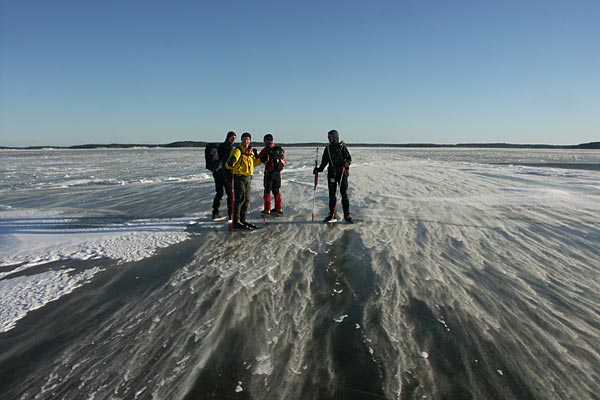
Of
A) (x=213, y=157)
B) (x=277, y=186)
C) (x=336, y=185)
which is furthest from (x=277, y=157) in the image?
(x=336, y=185)

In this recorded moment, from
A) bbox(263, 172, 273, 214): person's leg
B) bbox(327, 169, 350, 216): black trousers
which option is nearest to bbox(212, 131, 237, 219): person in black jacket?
bbox(263, 172, 273, 214): person's leg

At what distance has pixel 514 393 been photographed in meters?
2.45

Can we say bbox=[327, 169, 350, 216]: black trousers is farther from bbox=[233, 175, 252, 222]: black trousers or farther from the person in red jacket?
bbox=[233, 175, 252, 222]: black trousers

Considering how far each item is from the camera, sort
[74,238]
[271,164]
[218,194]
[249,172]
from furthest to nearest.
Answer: [271,164], [218,194], [249,172], [74,238]

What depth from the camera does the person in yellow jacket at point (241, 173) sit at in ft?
22.9

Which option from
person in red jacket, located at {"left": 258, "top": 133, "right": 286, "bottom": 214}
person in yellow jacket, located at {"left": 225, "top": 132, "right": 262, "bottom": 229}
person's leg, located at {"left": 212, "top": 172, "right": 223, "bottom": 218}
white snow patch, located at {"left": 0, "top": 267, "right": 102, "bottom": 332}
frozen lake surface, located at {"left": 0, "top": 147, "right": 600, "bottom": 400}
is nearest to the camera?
frozen lake surface, located at {"left": 0, "top": 147, "right": 600, "bottom": 400}

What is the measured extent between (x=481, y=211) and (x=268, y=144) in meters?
5.75

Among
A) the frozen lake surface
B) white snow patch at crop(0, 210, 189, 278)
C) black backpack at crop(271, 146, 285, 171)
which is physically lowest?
the frozen lake surface

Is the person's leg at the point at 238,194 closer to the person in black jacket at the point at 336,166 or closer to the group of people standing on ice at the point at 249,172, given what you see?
the group of people standing on ice at the point at 249,172

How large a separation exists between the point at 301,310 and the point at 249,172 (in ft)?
13.5

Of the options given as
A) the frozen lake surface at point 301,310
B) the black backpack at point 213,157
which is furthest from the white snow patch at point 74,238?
the black backpack at point 213,157

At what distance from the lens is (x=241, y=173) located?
23.2 feet

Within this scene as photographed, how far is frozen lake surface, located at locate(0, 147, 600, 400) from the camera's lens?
101 inches

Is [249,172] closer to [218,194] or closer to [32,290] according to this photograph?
[218,194]
